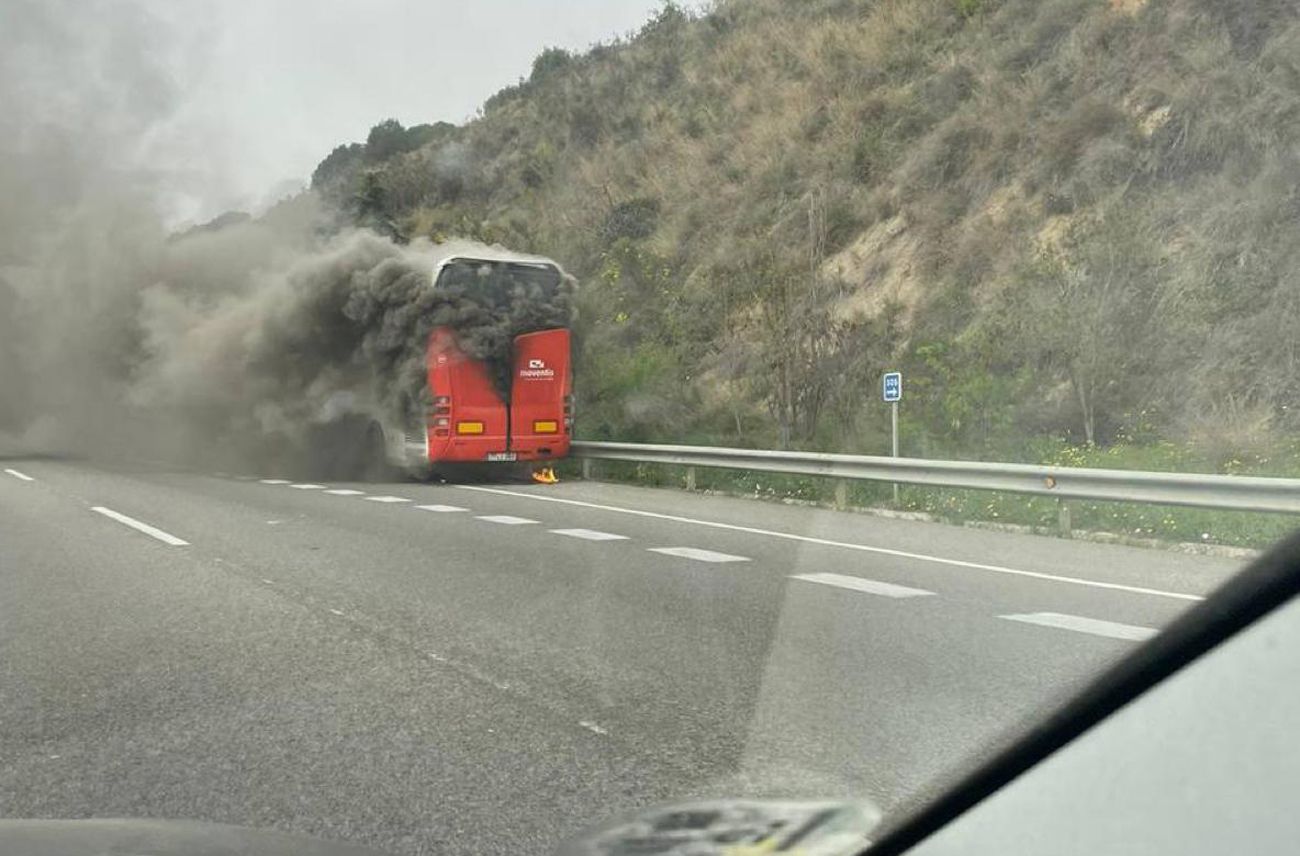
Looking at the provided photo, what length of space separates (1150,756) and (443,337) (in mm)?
16794

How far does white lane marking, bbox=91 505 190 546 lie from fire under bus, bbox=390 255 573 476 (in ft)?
14.9

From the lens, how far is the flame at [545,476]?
1956 centimetres

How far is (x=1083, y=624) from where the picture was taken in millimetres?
7320

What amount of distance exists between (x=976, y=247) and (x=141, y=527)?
15.1m

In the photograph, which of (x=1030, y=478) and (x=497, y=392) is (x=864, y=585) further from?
(x=497, y=392)

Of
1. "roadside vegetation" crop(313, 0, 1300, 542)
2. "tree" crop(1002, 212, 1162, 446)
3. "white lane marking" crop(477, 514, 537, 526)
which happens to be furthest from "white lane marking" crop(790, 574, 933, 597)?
"tree" crop(1002, 212, 1162, 446)

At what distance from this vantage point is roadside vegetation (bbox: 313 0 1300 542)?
16984 mm

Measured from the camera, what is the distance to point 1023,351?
1888 centimetres

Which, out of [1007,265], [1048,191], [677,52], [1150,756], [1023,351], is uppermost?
[677,52]

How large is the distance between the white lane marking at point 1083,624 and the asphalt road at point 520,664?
26 mm

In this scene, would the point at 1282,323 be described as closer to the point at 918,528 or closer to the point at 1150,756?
the point at 918,528

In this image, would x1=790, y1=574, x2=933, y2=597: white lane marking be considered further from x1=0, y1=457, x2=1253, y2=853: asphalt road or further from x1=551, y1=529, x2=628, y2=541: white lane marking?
x1=551, y1=529, x2=628, y2=541: white lane marking

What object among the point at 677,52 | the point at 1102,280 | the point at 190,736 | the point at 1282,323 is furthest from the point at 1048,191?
the point at 677,52

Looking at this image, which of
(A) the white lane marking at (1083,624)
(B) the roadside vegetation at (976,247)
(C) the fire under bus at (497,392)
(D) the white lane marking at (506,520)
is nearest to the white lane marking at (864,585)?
(A) the white lane marking at (1083,624)
